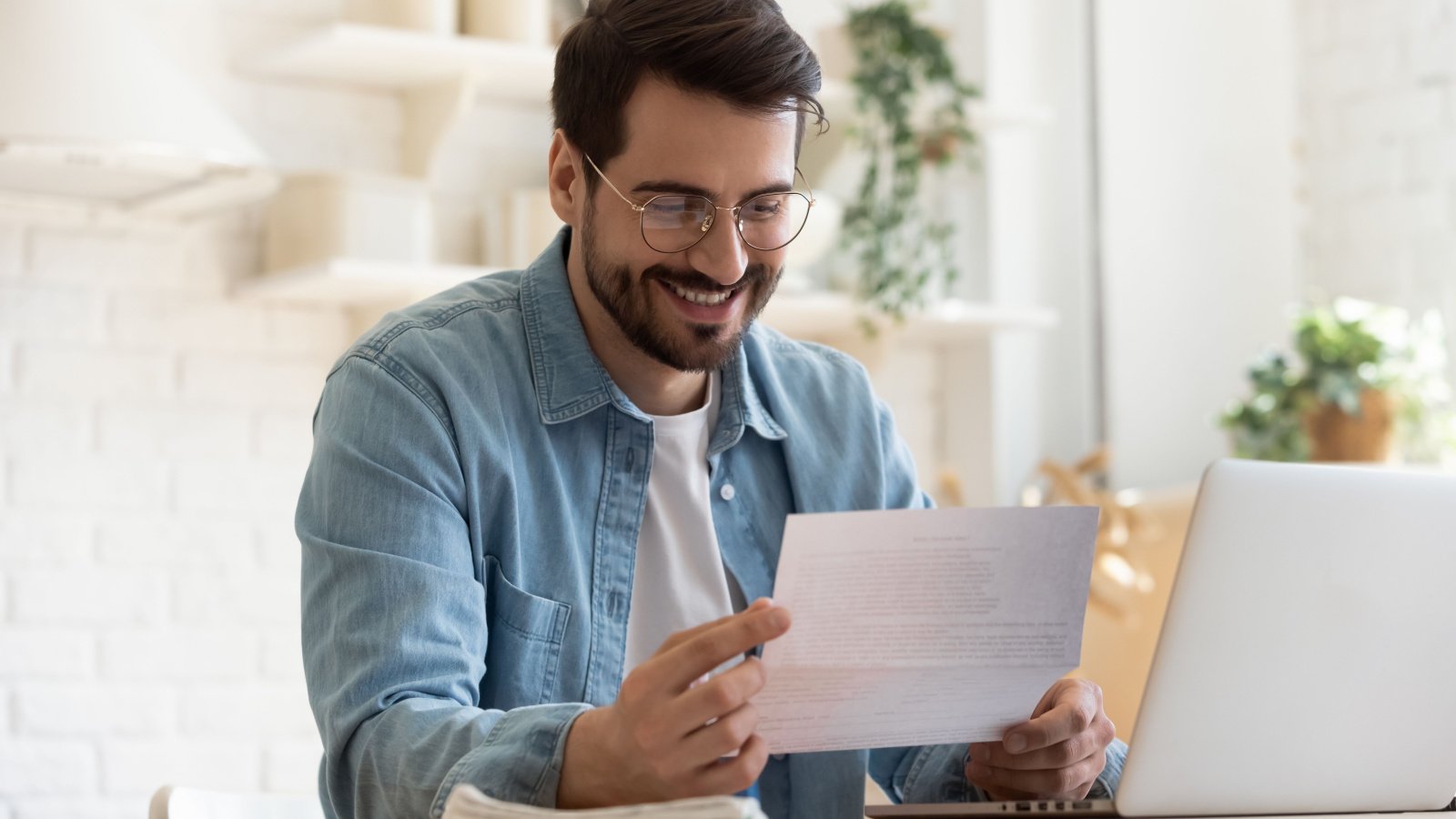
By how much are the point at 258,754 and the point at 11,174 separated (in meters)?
0.94

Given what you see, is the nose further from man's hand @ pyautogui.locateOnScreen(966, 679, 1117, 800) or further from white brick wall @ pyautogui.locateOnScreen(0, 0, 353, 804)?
white brick wall @ pyautogui.locateOnScreen(0, 0, 353, 804)

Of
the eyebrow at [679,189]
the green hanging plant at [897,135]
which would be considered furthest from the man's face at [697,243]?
the green hanging plant at [897,135]

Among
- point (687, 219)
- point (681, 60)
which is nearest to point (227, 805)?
point (687, 219)

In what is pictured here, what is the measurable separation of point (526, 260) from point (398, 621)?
4.54ft

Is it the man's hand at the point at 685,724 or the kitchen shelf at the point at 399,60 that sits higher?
the kitchen shelf at the point at 399,60

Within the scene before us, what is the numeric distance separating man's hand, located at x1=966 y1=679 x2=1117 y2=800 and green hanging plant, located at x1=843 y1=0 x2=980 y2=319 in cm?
150

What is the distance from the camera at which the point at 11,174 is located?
→ 2.22 metres

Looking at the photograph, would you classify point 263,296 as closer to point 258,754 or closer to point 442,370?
point 258,754

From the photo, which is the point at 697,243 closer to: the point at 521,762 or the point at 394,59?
the point at 521,762

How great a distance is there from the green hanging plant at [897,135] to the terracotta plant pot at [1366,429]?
0.78 m

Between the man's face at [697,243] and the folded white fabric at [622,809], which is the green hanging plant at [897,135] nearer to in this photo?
the man's face at [697,243]

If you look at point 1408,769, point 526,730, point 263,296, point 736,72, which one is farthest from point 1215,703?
point 263,296

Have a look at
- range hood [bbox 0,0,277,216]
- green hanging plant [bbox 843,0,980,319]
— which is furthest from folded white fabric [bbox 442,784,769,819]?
green hanging plant [bbox 843,0,980,319]

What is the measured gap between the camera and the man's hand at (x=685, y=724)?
1.01m
